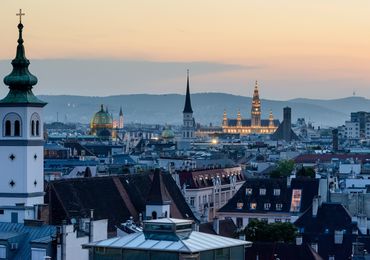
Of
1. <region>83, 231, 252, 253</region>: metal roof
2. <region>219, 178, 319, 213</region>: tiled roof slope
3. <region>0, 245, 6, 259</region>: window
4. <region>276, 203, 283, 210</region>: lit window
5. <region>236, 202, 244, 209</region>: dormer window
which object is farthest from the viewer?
<region>236, 202, 244, 209</region>: dormer window

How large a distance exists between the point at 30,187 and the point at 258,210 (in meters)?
40.4

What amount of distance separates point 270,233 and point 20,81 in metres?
19.4

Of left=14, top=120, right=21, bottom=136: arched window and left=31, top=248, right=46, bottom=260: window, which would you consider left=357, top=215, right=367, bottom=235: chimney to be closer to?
left=14, top=120, right=21, bottom=136: arched window

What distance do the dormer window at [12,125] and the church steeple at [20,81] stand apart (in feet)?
2.94

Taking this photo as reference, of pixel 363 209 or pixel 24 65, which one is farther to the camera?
pixel 363 209

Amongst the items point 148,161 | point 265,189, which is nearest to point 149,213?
point 265,189

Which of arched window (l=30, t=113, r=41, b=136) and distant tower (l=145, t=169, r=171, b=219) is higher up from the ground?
arched window (l=30, t=113, r=41, b=136)

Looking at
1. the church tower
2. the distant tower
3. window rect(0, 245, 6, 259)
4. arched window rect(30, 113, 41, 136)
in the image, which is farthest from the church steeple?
window rect(0, 245, 6, 259)

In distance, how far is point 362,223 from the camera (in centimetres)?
9000

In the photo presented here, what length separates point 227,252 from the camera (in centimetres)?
3969

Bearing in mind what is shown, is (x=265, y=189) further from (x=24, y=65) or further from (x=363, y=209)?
(x=24, y=65)

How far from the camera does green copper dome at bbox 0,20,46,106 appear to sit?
70500mm

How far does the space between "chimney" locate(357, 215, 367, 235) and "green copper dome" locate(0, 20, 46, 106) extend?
27.6 meters

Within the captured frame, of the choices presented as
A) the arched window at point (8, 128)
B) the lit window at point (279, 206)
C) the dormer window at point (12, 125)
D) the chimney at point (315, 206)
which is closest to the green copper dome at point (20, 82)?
the dormer window at point (12, 125)
